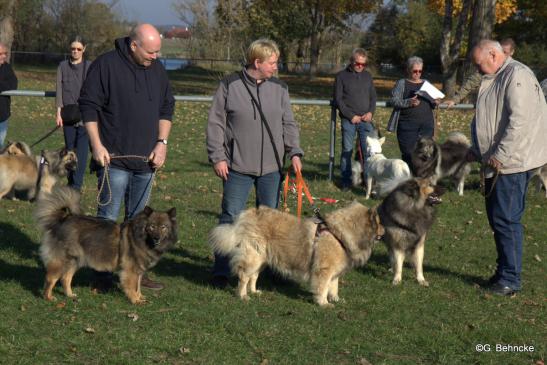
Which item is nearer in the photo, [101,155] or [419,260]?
[101,155]

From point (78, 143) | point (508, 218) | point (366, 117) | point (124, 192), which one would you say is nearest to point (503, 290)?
point (508, 218)

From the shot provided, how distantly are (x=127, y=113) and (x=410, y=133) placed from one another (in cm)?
590

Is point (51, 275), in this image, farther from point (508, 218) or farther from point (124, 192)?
point (508, 218)

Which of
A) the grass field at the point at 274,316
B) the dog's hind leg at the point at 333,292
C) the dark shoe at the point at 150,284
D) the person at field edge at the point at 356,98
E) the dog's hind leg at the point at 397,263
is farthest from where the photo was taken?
the person at field edge at the point at 356,98

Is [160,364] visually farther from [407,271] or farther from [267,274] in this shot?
[407,271]

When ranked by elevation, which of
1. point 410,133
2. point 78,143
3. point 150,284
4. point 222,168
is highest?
point 222,168

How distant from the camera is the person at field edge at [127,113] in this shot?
18.0 ft

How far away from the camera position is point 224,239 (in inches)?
236

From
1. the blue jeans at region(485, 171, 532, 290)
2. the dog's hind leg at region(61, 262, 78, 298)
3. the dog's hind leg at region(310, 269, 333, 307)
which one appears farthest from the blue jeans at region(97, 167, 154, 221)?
the blue jeans at region(485, 171, 532, 290)

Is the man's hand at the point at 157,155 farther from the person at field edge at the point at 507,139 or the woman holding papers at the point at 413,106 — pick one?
the woman holding papers at the point at 413,106

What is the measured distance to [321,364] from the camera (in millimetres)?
4742

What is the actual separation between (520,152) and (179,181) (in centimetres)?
671

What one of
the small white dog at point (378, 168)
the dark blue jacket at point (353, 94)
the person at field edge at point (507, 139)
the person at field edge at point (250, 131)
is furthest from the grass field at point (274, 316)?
the dark blue jacket at point (353, 94)

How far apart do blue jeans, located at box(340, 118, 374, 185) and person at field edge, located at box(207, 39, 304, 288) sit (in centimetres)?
508
